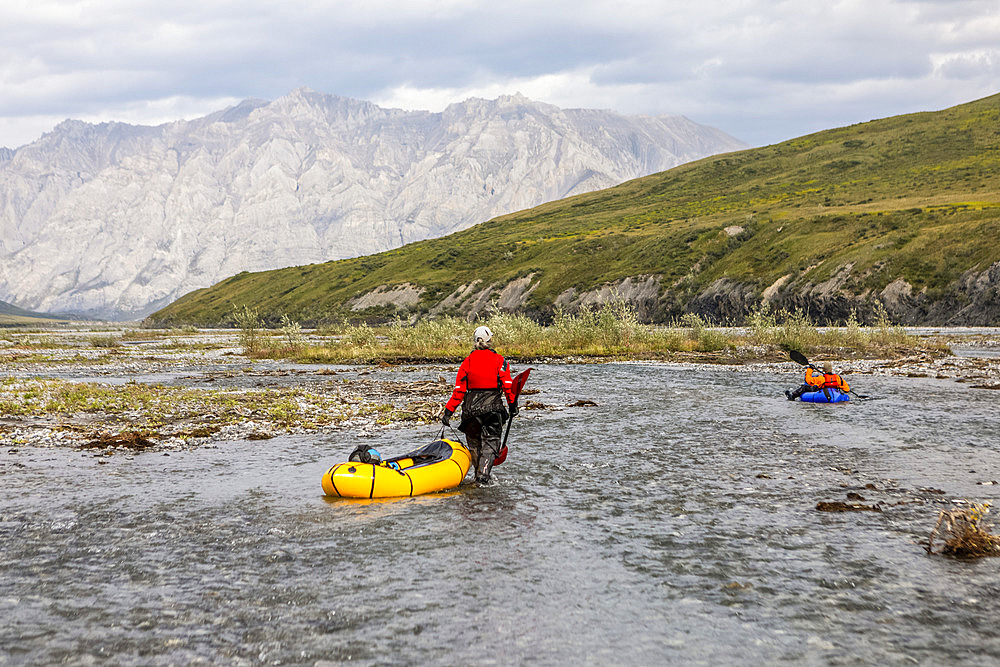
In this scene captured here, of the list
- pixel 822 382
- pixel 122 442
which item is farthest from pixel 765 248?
pixel 122 442

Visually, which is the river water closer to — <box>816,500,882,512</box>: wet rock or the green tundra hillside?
<box>816,500,882,512</box>: wet rock

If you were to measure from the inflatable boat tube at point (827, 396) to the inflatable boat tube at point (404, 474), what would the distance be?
1602cm

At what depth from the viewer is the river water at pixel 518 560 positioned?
25.5ft

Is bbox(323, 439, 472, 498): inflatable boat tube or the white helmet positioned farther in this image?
the white helmet

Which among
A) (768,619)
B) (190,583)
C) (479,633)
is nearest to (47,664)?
(190,583)

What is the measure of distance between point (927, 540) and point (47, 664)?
10939 millimetres

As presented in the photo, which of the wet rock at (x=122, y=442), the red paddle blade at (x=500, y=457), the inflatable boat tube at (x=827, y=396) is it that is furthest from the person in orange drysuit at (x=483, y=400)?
the inflatable boat tube at (x=827, y=396)

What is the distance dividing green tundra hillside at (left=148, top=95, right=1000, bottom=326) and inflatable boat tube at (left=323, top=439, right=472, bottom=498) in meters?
32.3

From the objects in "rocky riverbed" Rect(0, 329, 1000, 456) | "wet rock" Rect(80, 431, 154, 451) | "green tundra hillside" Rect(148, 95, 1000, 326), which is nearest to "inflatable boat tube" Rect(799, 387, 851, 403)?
"rocky riverbed" Rect(0, 329, 1000, 456)

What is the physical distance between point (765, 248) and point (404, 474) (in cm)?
9684

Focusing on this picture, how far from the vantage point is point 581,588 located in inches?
371

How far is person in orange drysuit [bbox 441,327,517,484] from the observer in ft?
49.3

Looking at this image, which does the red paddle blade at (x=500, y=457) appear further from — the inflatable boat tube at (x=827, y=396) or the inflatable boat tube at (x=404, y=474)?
the inflatable boat tube at (x=827, y=396)

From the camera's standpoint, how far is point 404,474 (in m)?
14.2
